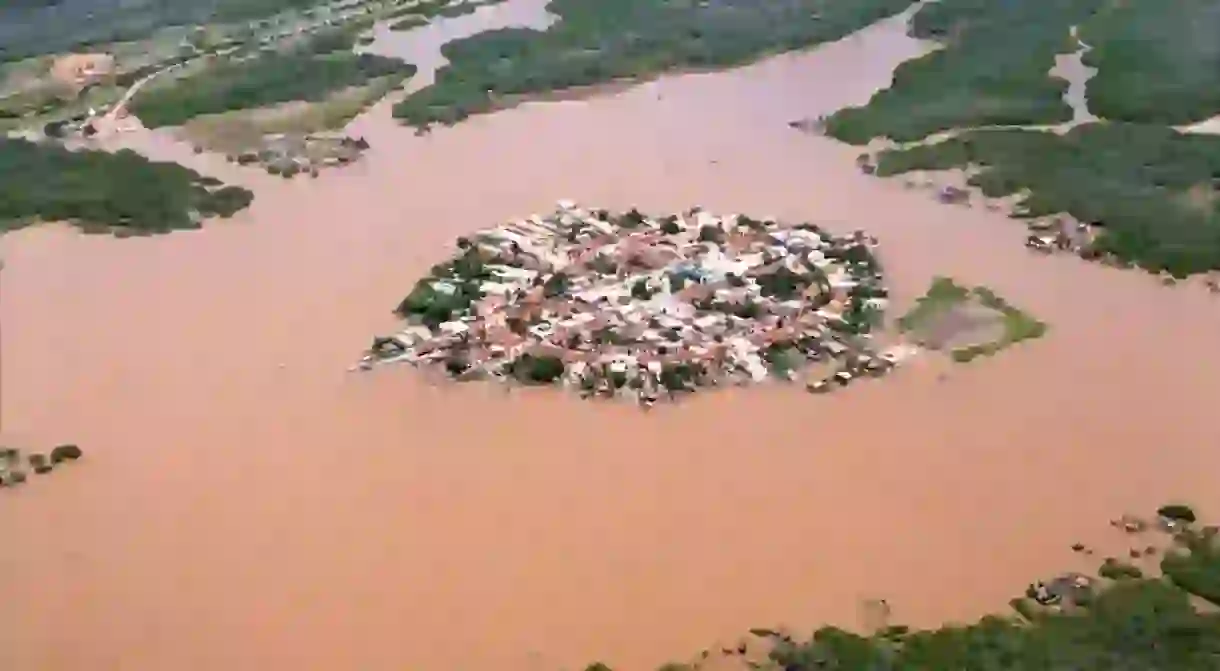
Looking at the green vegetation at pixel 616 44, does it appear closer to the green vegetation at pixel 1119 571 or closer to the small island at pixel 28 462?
the small island at pixel 28 462

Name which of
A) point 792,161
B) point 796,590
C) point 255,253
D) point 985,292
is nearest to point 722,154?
point 792,161

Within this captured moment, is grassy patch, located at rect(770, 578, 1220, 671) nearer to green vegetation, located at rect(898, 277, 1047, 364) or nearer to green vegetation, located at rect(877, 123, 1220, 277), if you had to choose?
green vegetation, located at rect(898, 277, 1047, 364)

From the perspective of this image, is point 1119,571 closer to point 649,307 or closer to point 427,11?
point 649,307

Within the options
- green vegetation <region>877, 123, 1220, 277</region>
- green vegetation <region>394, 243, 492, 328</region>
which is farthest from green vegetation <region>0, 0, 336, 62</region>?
green vegetation <region>877, 123, 1220, 277</region>

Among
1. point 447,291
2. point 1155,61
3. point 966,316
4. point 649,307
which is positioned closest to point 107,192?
point 447,291

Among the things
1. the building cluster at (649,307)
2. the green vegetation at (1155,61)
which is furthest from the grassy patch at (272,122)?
the green vegetation at (1155,61)

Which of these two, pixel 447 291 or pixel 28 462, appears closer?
pixel 28 462
